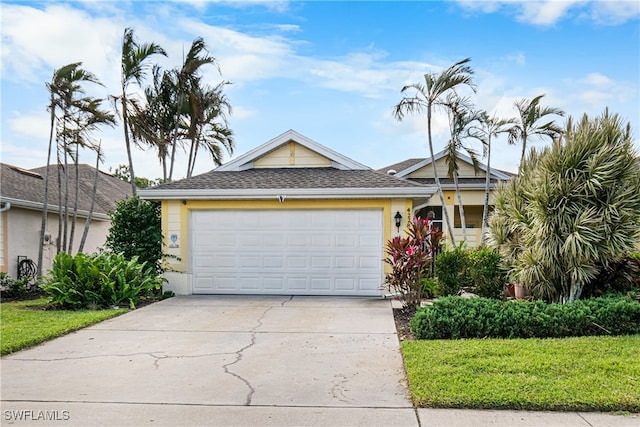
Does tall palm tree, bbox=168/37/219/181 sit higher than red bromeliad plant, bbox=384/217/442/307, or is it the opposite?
tall palm tree, bbox=168/37/219/181

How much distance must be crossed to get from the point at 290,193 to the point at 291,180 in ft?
3.62

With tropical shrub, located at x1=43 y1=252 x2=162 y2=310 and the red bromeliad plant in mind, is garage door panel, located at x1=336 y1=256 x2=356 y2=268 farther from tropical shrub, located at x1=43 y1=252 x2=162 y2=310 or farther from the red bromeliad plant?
tropical shrub, located at x1=43 y1=252 x2=162 y2=310

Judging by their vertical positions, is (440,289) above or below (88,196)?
below

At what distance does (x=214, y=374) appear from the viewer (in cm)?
511

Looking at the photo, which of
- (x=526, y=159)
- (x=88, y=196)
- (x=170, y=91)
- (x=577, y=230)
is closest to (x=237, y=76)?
(x=170, y=91)

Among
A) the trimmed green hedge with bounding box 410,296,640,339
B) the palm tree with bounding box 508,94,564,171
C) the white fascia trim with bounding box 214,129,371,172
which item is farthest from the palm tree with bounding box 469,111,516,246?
the trimmed green hedge with bounding box 410,296,640,339

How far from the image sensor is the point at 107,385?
15.5 feet

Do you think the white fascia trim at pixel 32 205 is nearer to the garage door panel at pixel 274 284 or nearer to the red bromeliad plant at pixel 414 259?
the garage door panel at pixel 274 284

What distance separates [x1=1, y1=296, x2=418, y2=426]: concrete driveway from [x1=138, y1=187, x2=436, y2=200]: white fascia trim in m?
3.47

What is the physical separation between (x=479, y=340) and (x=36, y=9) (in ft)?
32.8

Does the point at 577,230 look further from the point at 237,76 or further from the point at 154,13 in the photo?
the point at 237,76

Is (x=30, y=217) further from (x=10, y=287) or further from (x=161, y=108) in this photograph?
(x=161, y=108)

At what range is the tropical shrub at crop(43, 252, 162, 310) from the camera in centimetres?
925

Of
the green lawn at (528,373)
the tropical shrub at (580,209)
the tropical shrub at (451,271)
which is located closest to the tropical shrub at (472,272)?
the tropical shrub at (451,271)
